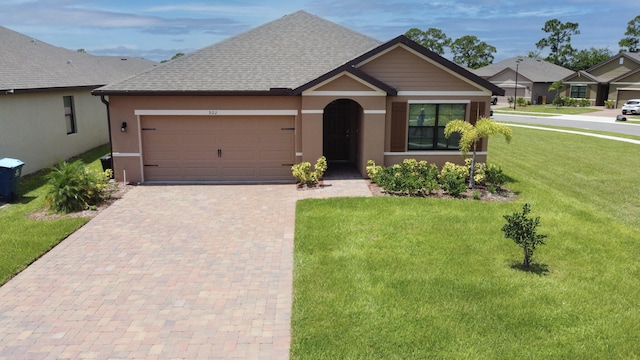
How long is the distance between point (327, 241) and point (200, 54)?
10182 millimetres

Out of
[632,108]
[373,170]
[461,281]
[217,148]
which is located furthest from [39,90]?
[632,108]

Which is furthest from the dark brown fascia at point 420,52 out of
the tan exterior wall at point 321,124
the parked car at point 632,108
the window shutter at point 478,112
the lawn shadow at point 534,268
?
the parked car at point 632,108

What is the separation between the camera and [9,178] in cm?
1373

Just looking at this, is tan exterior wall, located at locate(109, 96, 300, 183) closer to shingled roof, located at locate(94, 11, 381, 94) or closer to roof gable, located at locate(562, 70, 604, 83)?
shingled roof, located at locate(94, 11, 381, 94)

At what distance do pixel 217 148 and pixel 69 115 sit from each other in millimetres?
9172

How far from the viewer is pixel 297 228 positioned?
1145cm

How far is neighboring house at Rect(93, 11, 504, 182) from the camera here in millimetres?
15695

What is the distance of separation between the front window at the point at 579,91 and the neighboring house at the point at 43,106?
55.0 meters

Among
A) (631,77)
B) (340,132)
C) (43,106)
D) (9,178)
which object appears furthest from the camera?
(631,77)

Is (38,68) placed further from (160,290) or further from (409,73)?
(160,290)

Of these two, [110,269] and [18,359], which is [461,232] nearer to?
[110,269]

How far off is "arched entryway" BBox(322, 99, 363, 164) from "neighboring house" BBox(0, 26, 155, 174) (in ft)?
34.3

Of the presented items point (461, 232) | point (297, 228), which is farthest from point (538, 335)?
point (297, 228)

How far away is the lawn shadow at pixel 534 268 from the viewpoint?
9.02 metres
